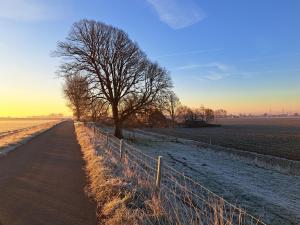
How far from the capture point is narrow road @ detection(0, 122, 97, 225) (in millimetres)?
7473

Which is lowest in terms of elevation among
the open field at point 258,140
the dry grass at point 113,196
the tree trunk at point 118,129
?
the open field at point 258,140

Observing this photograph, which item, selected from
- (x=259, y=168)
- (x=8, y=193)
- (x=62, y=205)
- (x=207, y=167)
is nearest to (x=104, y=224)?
(x=62, y=205)

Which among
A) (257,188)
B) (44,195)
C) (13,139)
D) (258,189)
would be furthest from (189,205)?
(13,139)

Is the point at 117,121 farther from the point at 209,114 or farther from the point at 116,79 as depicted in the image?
the point at 209,114

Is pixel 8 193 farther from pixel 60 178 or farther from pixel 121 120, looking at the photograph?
pixel 121 120

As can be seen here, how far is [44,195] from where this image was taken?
970 cm

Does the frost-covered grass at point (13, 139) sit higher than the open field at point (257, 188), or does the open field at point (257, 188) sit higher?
the frost-covered grass at point (13, 139)

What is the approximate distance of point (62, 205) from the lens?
28.0 ft

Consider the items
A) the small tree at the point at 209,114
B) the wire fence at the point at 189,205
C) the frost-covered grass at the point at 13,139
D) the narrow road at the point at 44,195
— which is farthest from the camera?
the small tree at the point at 209,114

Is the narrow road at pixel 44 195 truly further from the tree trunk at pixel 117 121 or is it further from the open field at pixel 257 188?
the tree trunk at pixel 117 121

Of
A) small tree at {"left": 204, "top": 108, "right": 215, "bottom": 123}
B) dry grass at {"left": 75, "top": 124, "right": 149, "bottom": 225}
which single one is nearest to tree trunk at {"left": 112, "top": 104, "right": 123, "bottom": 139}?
dry grass at {"left": 75, "top": 124, "right": 149, "bottom": 225}

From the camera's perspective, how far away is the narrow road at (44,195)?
7.47m

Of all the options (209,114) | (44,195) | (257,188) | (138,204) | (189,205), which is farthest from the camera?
(209,114)

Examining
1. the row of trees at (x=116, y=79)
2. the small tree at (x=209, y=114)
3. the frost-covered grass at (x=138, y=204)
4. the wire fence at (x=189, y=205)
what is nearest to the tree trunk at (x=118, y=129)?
the row of trees at (x=116, y=79)
